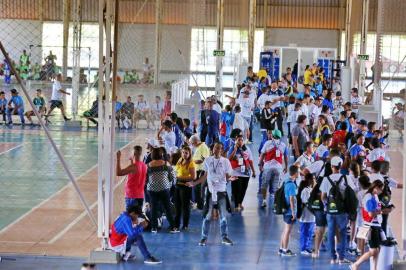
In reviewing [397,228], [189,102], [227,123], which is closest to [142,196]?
[397,228]

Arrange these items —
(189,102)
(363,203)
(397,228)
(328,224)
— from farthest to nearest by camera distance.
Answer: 1. (189,102)
2. (397,228)
3. (328,224)
4. (363,203)

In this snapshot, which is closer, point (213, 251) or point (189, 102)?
point (213, 251)

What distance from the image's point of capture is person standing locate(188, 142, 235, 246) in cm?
1511

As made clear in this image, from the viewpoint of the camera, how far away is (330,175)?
46.7 feet

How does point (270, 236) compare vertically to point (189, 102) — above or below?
below

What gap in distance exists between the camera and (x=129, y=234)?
14.1 m

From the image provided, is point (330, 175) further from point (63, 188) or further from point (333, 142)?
point (63, 188)

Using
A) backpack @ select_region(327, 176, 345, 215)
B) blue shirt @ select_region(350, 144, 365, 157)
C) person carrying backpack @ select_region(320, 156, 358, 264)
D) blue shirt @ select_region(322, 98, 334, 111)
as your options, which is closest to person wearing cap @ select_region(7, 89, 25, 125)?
blue shirt @ select_region(322, 98, 334, 111)

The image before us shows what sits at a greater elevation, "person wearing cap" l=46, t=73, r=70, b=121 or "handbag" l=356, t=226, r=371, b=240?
"person wearing cap" l=46, t=73, r=70, b=121

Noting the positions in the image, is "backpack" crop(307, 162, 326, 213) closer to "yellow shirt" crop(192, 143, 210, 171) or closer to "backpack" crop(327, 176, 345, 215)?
"backpack" crop(327, 176, 345, 215)

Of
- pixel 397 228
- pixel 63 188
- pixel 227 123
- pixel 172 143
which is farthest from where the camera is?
pixel 227 123

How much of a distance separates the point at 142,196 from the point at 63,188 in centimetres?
511

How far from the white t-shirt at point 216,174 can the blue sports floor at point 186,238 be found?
3.09 ft

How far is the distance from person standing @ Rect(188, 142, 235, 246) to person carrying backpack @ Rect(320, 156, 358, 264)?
70.1 inches
